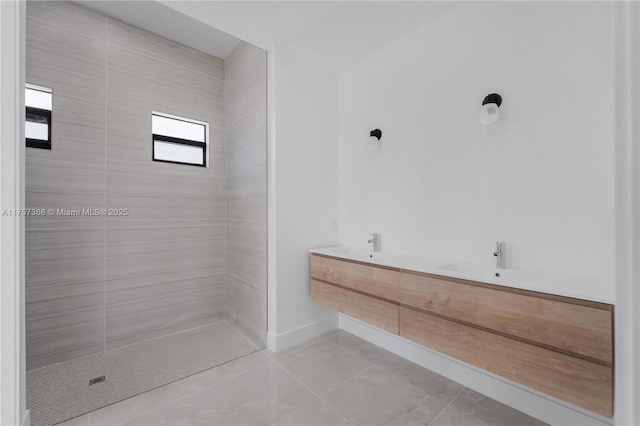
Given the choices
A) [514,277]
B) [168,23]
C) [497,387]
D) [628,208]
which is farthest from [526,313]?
[168,23]

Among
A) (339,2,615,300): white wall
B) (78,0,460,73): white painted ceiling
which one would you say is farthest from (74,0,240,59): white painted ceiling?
(339,2,615,300): white wall

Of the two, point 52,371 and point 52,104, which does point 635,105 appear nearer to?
point 52,104

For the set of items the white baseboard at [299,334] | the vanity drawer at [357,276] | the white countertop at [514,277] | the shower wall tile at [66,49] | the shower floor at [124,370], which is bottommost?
the shower floor at [124,370]

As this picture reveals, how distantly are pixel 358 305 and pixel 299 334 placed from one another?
2.33ft

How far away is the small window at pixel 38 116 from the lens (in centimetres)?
209

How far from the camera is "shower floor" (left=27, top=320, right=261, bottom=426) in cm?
171

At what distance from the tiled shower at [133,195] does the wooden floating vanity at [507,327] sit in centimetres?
119

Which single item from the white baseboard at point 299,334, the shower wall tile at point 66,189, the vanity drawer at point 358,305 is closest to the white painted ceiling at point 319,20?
the shower wall tile at point 66,189

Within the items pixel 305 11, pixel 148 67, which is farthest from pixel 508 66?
pixel 148 67

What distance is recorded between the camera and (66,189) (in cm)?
221

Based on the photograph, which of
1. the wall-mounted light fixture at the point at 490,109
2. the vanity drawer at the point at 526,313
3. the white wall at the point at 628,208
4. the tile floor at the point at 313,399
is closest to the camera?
the white wall at the point at 628,208

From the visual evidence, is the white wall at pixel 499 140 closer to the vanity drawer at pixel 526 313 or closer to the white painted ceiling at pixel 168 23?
the vanity drawer at pixel 526 313

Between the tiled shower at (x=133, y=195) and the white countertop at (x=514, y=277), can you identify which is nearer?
the white countertop at (x=514, y=277)

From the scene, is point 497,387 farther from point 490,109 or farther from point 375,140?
Result: point 375,140
